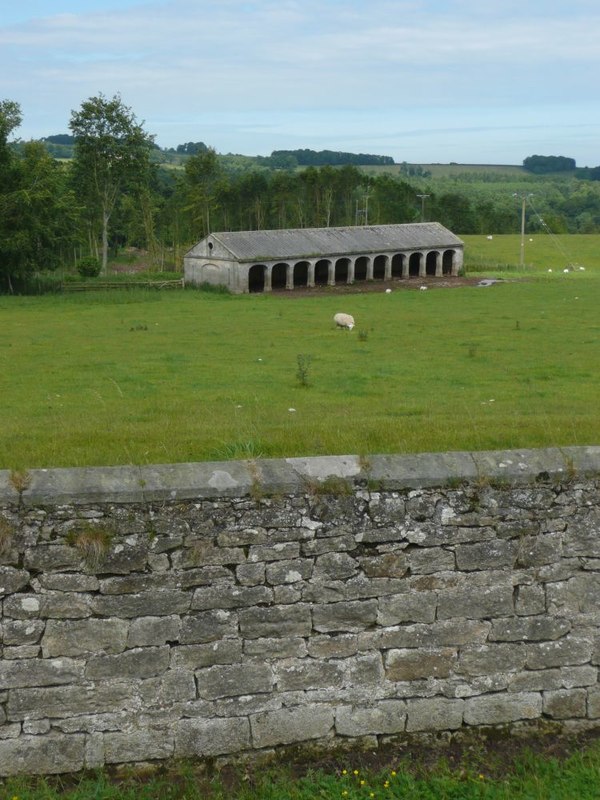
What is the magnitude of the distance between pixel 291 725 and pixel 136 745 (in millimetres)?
1032

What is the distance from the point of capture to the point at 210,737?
5.66 metres

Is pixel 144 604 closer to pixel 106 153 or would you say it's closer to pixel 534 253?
pixel 106 153

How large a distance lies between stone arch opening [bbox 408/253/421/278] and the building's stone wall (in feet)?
200

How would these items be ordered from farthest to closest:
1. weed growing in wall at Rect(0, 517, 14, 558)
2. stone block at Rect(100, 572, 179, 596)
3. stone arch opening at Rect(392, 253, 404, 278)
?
stone arch opening at Rect(392, 253, 404, 278)
stone block at Rect(100, 572, 179, 596)
weed growing in wall at Rect(0, 517, 14, 558)

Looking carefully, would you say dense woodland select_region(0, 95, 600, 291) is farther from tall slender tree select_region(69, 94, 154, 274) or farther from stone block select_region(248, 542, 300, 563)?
stone block select_region(248, 542, 300, 563)

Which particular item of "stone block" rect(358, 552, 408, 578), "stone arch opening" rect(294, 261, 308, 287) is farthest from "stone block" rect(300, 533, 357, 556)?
"stone arch opening" rect(294, 261, 308, 287)

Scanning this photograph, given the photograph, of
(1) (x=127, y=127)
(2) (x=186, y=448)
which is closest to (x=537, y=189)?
(1) (x=127, y=127)

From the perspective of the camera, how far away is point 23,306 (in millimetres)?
44312

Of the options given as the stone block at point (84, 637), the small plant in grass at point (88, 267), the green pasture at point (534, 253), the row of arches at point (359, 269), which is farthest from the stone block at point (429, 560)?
the green pasture at point (534, 253)

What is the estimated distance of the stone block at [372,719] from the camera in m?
5.82

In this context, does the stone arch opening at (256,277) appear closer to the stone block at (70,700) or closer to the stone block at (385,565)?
the stone block at (385,565)

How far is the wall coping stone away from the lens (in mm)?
5277

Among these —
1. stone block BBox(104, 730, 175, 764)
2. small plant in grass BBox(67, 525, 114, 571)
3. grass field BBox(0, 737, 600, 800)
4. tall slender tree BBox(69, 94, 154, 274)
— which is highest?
tall slender tree BBox(69, 94, 154, 274)

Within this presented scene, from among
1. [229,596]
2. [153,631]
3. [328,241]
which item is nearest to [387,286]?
[328,241]
